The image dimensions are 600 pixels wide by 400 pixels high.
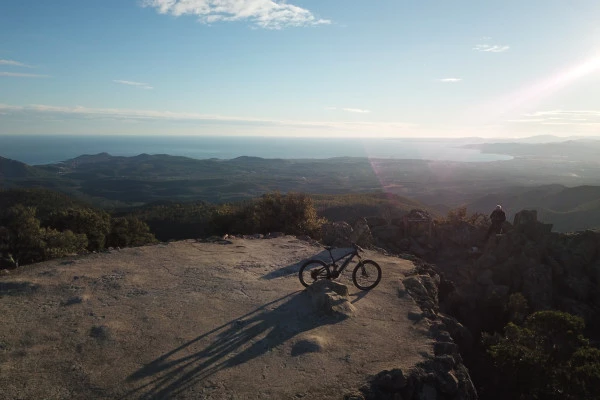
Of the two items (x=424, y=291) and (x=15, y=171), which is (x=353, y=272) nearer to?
(x=424, y=291)

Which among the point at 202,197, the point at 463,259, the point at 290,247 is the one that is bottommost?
the point at 202,197

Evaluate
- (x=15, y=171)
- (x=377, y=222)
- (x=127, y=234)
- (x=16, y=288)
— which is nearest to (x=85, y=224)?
(x=127, y=234)

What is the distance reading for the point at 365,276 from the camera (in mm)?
11469

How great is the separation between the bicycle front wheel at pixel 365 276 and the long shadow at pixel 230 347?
5.90 ft

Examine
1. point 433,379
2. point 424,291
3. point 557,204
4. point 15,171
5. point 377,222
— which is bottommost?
point 557,204

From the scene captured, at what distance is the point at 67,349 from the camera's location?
7.81 metres

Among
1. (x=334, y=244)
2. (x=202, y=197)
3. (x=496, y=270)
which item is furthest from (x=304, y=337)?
(x=202, y=197)

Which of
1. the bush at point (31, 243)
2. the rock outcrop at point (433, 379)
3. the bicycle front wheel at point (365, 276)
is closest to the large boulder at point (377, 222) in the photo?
the bicycle front wheel at point (365, 276)

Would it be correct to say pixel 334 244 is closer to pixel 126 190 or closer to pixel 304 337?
pixel 304 337

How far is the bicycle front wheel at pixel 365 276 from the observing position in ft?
37.3

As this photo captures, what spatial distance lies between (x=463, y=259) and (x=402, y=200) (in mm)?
79861

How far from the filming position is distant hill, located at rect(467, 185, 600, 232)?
74188 mm

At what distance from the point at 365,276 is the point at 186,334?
5519 mm

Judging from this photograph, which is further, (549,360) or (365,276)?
(365,276)
